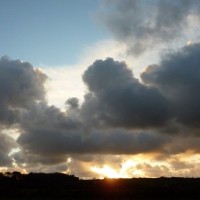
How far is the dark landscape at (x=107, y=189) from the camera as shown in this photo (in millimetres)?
118500

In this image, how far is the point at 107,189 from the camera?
421 feet

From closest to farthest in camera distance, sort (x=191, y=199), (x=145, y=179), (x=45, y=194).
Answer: (x=191, y=199) → (x=45, y=194) → (x=145, y=179)

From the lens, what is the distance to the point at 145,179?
14500 centimetres

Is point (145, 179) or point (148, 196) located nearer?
point (148, 196)

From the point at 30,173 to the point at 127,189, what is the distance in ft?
184

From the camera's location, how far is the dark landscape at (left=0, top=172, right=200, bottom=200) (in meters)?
118

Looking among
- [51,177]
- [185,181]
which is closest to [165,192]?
[185,181]

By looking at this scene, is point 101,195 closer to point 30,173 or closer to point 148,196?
point 148,196

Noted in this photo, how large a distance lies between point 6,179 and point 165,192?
6644 cm

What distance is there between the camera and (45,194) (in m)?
129

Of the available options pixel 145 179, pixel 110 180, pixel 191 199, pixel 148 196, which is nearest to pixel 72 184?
pixel 110 180

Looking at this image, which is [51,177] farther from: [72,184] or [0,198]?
[0,198]

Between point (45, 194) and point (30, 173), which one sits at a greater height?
point (30, 173)

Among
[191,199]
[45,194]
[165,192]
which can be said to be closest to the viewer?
[191,199]
